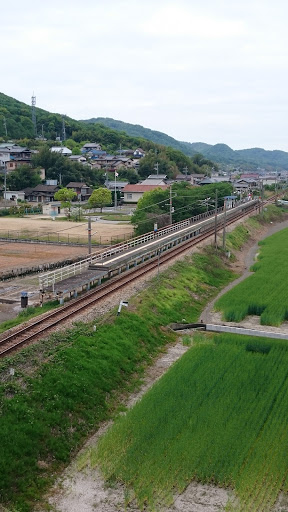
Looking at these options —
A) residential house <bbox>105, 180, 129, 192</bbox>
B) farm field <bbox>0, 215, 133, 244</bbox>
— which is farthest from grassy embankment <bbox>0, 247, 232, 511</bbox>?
residential house <bbox>105, 180, 129, 192</bbox>

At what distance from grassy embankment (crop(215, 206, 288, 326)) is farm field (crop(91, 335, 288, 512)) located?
7.33 m

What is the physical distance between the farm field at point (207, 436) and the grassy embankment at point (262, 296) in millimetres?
7335

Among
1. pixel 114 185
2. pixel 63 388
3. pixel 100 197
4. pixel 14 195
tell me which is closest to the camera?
pixel 63 388

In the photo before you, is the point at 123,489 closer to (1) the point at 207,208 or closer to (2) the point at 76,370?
(2) the point at 76,370

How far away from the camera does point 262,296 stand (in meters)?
34.2

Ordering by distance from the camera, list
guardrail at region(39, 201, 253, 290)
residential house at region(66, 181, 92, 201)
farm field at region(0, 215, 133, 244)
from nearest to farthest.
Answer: guardrail at region(39, 201, 253, 290) < farm field at region(0, 215, 133, 244) < residential house at region(66, 181, 92, 201)

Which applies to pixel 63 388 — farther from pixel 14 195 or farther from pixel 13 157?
pixel 13 157

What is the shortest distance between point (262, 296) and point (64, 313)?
13.9m

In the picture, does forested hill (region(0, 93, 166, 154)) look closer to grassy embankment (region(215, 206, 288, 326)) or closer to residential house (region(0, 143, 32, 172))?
residential house (region(0, 143, 32, 172))

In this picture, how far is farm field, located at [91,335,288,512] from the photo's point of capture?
14797mm

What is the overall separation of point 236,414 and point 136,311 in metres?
11.7

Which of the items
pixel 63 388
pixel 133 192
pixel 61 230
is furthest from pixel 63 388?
pixel 133 192

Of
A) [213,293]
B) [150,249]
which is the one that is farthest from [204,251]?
[213,293]

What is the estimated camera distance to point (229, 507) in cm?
1397
